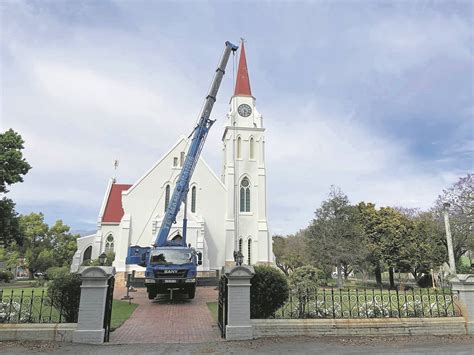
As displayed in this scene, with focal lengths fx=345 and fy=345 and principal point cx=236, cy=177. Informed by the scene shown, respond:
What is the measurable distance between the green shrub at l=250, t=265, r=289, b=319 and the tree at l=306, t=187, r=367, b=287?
68.6 feet

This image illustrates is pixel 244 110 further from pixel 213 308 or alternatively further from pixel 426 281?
pixel 213 308

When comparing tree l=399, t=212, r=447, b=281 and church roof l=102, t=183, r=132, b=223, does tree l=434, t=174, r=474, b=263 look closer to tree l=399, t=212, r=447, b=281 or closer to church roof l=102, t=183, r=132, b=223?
tree l=399, t=212, r=447, b=281

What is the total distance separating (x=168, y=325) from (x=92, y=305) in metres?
3.34

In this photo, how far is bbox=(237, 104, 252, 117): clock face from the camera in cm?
3794

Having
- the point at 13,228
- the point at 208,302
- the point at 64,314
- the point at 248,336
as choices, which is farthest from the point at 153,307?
the point at 13,228

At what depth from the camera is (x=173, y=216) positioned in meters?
23.3

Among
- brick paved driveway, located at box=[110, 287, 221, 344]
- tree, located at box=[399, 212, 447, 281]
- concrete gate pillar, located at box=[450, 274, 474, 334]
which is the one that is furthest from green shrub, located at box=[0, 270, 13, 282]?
concrete gate pillar, located at box=[450, 274, 474, 334]

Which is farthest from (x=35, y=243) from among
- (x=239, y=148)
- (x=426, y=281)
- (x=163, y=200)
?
A: (x=426, y=281)

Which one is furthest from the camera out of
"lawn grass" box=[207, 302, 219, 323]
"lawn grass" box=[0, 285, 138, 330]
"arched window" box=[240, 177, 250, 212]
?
"arched window" box=[240, 177, 250, 212]

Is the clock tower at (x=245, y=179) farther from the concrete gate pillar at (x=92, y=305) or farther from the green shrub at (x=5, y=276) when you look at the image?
the concrete gate pillar at (x=92, y=305)

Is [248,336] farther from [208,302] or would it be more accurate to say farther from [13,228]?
[13,228]

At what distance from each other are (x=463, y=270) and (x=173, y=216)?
2457 cm

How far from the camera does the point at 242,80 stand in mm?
39375

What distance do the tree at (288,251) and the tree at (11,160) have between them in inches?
1440
